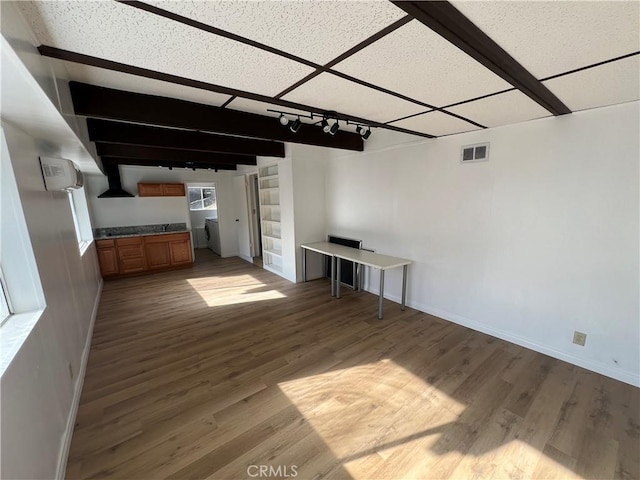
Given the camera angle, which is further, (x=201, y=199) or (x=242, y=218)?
(x=201, y=199)

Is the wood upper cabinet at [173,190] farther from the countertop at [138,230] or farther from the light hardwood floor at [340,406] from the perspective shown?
the light hardwood floor at [340,406]

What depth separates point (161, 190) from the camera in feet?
19.2

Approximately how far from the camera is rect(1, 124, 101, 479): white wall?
1148mm

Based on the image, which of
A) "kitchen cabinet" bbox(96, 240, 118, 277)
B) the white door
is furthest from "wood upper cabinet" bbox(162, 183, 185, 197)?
"kitchen cabinet" bbox(96, 240, 118, 277)

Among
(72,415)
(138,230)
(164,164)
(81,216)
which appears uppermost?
(164,164)

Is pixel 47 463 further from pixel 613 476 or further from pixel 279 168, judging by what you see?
pixel 279 168

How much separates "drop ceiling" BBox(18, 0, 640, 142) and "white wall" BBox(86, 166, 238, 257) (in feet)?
15.6

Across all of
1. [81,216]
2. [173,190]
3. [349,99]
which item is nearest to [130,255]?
[81,216]

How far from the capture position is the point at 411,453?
5.31 ft

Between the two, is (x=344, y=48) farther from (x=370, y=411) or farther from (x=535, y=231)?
(x=535, y=231)

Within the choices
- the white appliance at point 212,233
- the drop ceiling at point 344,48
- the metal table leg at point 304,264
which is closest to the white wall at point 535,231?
the drop ceiling at point 344,48

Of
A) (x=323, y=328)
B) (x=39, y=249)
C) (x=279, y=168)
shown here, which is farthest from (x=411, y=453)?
(x=279, y=168)

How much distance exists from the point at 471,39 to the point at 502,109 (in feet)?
4.32

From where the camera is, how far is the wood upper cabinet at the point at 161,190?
567cm
